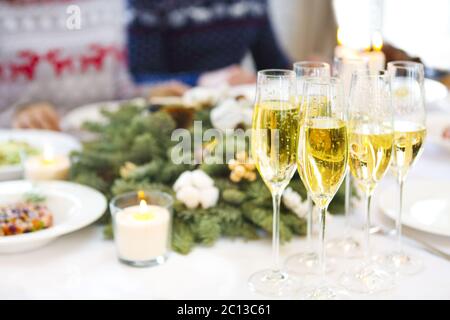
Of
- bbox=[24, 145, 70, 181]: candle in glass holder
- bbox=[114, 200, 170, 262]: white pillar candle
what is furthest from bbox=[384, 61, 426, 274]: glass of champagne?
bbox=[24, 145, 70, 181]: candle in glass holder

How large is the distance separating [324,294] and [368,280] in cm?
9

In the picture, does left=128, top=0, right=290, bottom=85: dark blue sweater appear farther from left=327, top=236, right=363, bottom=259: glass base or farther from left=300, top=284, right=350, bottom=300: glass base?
left=300, top=284, right=350, bottom=300: glass base

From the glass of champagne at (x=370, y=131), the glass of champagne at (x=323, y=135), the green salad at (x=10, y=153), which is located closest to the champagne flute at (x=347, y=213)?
the glass of champagne at (x=370, y=131)

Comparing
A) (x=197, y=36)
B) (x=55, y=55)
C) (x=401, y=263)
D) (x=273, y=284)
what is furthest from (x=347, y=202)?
(x=197, y=36)

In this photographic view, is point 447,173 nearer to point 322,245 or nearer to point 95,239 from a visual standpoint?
point 322,245

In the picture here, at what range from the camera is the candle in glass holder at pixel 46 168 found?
4.50 feet

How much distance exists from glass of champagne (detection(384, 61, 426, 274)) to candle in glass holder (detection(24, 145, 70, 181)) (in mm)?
719

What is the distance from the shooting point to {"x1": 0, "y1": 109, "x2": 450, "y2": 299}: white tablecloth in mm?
963

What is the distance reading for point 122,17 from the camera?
3.16 meters

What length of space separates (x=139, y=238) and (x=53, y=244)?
0.19 meters

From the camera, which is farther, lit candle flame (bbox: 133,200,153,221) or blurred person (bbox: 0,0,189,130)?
blurred person (bbox: 0,0,189,130)

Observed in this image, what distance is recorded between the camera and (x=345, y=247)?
112cm

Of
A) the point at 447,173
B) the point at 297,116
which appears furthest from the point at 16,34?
the point at 297,116

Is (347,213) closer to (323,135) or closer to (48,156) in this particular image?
(323,135)
